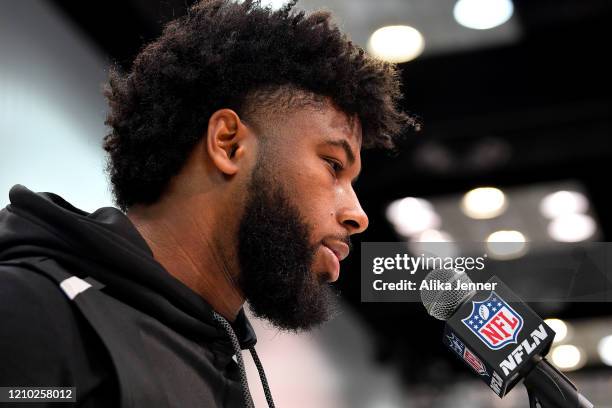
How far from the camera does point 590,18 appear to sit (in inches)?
133

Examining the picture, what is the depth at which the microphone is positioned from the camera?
1.01 m

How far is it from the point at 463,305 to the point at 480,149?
9.68ft

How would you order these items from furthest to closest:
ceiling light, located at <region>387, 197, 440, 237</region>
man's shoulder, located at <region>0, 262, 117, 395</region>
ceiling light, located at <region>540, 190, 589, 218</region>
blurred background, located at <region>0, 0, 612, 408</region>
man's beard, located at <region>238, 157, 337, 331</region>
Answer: ceiling light, located at <region>540, 190, 589, 218</region> → ceiling light, located at <region>387, 197, 440, 237</region> → blurred background, located at <region>0, 0, 612, 408</region> → man's beard, located at <region>238, 157, 337, 331</region> → man's shoulder, located at <region>0, 262, 117, 395</region>

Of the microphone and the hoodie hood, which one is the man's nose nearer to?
the microphone

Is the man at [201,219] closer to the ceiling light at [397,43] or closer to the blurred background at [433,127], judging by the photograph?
the blurred background at [433,127]

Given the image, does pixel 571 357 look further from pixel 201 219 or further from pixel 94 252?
pixel 94 252

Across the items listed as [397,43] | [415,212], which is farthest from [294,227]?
[415,212]

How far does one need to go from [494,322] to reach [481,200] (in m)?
3.17

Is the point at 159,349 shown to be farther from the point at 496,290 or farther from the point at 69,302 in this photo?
the point at 496,290

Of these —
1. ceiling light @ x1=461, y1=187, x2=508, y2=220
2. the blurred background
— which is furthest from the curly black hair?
ceiling light @ x1=461, y1=187, x2=508, y2=220

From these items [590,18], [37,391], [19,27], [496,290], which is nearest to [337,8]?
[590,18]

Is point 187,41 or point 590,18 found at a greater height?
point 590,18

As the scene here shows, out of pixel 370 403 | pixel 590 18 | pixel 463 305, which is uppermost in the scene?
pixel 590 18

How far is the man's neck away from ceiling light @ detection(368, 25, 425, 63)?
225 centimetres
